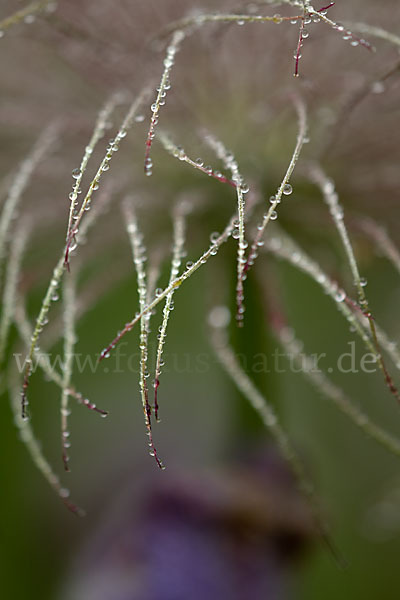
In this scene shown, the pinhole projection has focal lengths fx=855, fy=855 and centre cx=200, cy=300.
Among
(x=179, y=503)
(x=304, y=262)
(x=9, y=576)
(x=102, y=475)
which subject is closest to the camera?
(x=304, y=262)

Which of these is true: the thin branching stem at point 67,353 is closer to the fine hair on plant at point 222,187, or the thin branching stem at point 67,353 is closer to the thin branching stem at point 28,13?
the fine hair on plant at point 222,187

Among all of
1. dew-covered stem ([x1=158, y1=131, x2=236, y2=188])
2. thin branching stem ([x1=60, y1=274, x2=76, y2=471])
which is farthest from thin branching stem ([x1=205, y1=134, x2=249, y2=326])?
thin branching stem ([x1=60, y1=274, x2=76, y2=471])

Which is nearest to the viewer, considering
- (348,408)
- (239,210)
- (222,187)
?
(239,210)

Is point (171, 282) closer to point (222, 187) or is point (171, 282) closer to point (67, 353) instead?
point (67, 353)

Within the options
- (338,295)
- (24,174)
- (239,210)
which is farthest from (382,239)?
(24,174)

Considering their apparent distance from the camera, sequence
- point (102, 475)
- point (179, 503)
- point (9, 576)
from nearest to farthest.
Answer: point (179, 503)
point (9, 576)
point (102, 475)

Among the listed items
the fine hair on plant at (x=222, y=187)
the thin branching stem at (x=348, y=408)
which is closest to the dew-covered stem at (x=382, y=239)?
the fine hair on plant at (x=222, y=187)

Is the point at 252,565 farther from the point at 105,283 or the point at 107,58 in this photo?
the point at 107,58

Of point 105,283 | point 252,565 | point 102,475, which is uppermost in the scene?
point 105,283

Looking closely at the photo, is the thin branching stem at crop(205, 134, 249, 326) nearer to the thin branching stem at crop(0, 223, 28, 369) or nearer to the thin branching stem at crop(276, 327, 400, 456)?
the thin branching stem at crop(276, 327, 400, 456)

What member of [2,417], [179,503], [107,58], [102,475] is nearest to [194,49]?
[107,58]

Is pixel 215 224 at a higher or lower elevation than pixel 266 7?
lower
